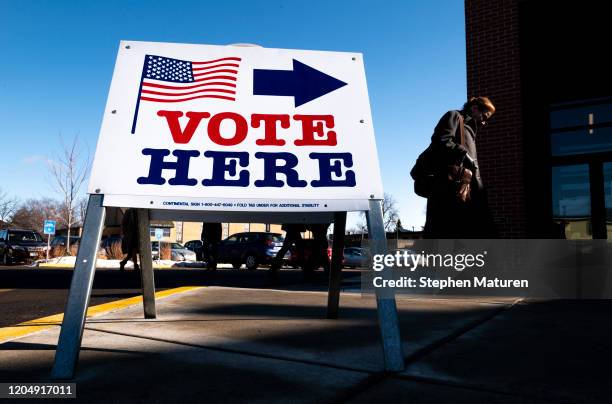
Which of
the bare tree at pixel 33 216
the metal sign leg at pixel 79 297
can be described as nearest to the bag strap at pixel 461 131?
the metal sign leg at pixel 79 297

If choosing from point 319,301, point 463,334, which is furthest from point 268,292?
point 463,334

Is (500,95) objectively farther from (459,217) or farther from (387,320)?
(387,320)

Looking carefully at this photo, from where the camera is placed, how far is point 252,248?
63.6 ft

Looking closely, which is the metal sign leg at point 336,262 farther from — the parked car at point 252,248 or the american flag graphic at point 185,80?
the parked car at point 252,248

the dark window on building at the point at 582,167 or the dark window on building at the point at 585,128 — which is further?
the dark window on building at the point at 585,128

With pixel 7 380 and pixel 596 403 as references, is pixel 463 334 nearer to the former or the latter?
pixel 596 403

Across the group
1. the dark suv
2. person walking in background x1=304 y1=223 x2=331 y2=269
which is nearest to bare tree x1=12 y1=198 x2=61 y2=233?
the dark suv

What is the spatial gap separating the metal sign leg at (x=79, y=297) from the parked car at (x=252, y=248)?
1678 centimetres

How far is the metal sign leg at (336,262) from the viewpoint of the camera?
2.91 meters

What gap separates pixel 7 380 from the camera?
177 cm

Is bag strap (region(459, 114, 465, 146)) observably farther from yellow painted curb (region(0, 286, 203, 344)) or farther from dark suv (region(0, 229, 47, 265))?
dark suv (region(0, 229, 47, 265))

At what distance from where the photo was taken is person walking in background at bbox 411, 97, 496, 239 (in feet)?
13.2

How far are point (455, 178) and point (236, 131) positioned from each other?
2.44m

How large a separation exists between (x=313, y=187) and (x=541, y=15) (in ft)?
22.7
